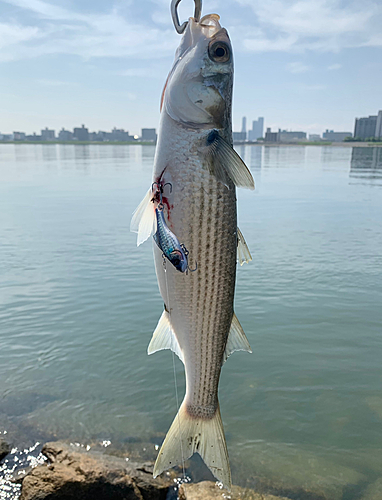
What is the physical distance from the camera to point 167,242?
2785 mm

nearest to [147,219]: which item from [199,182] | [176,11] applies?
[199,182]

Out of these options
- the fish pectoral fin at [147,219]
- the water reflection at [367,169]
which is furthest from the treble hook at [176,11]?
the water reflection at [367,169]

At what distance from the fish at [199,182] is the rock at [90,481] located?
325 centimetres

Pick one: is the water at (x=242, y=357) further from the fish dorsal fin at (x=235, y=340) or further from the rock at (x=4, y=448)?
the fish dorsal fin at (x=235, y=340)

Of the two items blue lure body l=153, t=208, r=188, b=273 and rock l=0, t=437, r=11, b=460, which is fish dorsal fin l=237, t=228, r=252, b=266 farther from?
rock l=0, t=437, r=11, b=460

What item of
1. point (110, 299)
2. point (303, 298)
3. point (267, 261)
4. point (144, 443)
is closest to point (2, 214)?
point (110, 299)

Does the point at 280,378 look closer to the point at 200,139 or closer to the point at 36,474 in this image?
the point at 36,474

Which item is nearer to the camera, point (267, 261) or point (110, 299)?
point (110, 299)

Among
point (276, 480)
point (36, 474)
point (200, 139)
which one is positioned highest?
point (200, 139)

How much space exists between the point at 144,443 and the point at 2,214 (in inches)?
772

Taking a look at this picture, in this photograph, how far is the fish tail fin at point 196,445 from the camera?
11.4 feet

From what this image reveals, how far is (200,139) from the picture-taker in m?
2.89

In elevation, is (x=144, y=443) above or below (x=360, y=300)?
below

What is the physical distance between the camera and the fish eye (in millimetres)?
2932
